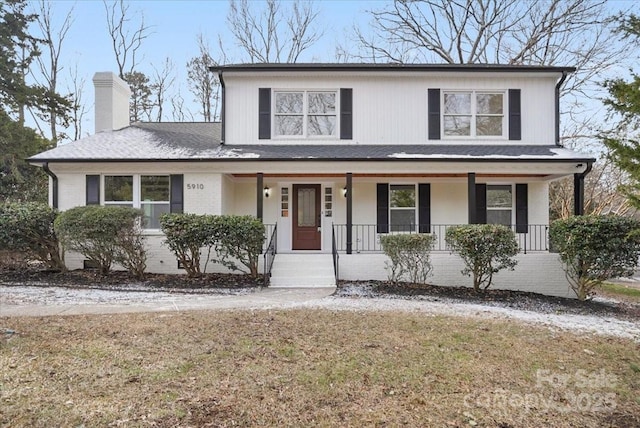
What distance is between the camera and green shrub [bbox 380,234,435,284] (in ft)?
32.5

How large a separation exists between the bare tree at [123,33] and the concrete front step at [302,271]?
830 inches

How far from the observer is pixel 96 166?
11422 millimetres

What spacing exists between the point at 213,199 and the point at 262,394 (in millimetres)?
8165

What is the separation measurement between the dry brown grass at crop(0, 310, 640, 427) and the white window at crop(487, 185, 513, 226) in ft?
23.2

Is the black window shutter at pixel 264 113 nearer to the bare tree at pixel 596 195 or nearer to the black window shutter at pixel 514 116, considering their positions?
the black window shutter at pixel 514 116

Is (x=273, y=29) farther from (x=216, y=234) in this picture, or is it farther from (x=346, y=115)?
(x=216, y=234)

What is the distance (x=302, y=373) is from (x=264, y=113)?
31.0 feet

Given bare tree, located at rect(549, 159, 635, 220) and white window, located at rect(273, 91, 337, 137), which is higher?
white window, located at rect(273, 91, 337, 137)

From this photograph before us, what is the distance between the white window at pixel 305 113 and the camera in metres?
12.6

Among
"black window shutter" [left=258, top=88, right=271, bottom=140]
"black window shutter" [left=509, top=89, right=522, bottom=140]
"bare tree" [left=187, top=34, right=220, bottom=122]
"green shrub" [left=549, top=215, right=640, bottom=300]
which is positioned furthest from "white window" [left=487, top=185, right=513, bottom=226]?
"bare tree" [left=187, top=34, right=220, bottom=122]

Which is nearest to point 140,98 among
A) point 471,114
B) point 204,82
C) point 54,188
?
point 204,82

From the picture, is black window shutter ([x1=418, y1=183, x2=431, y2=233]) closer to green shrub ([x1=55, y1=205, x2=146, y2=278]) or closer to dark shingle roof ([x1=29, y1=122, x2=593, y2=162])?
dark shingle roof ([x1=29, y1=122, x2=593, y2=162])

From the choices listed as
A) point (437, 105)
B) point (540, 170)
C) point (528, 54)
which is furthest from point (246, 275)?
point (528, 54)

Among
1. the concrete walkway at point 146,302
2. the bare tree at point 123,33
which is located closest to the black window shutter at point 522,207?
the concrete walkway at point 146,302
